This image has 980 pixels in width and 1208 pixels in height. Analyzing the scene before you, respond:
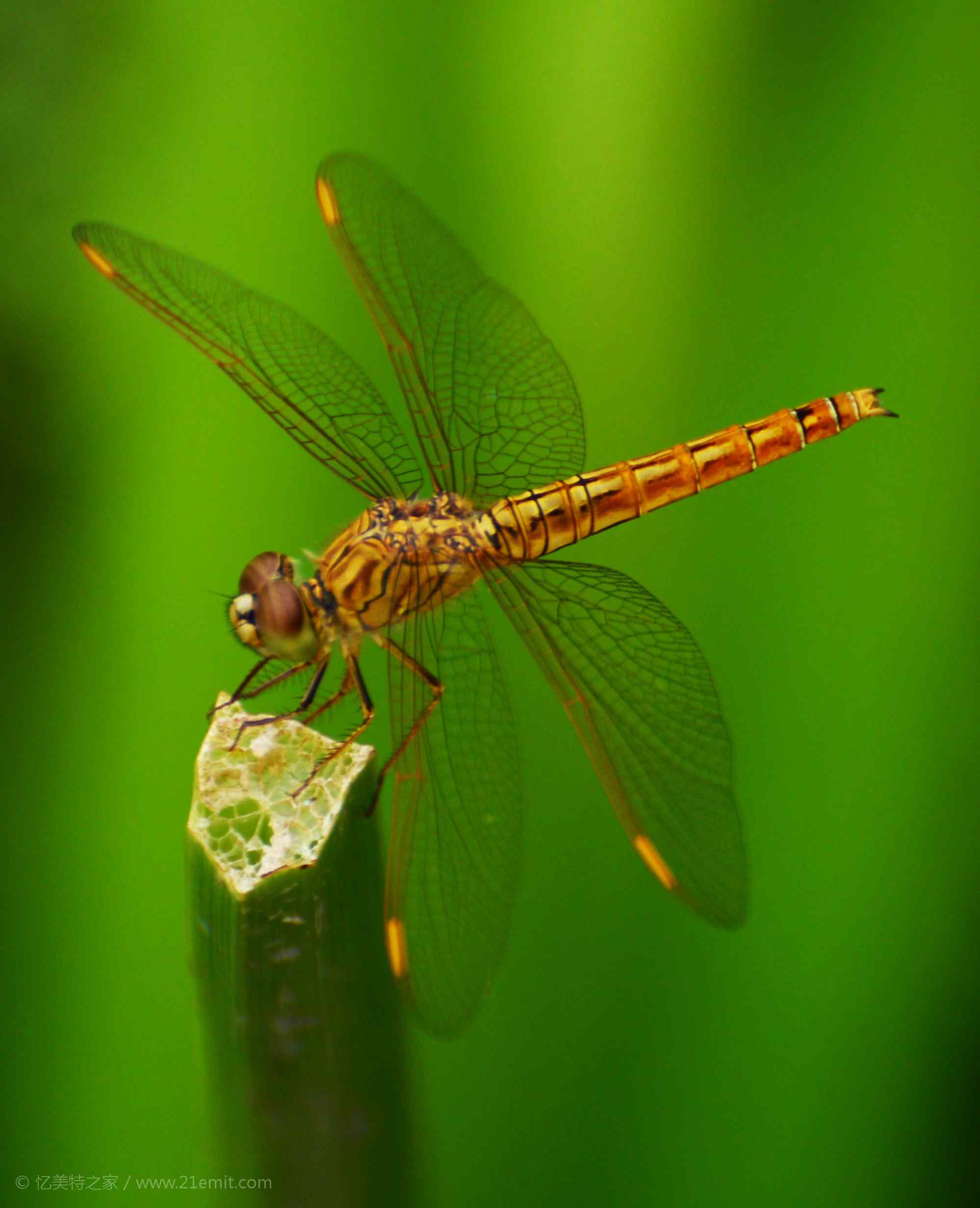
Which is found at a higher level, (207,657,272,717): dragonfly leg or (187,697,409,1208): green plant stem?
(207,657,272,717): dragonfly leg

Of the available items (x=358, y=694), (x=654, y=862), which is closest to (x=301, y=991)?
(x=654, y=862)

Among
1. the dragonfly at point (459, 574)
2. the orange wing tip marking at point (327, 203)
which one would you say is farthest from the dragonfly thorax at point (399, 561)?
the orange wing tip marking at point (327, 203)

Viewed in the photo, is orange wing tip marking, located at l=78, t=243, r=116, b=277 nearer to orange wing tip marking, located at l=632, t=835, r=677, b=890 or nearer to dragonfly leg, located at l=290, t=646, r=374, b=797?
dragonfly leg, located at l=290, t=646, r=374, b=797

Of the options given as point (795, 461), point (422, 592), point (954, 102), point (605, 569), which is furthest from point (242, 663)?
point (954, 102)

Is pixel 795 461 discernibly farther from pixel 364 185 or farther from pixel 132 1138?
pixel 132 1138

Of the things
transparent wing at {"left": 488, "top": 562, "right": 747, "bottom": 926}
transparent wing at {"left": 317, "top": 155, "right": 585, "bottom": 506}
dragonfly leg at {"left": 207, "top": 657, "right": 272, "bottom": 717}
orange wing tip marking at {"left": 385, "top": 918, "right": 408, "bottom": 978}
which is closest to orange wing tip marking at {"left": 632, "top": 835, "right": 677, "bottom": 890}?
transparent wing at {"left": 488, "top": 562, "right": 747, "bottom": 926}

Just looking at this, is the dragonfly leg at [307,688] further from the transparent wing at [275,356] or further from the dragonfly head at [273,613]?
the transparent wing at [275,356]
